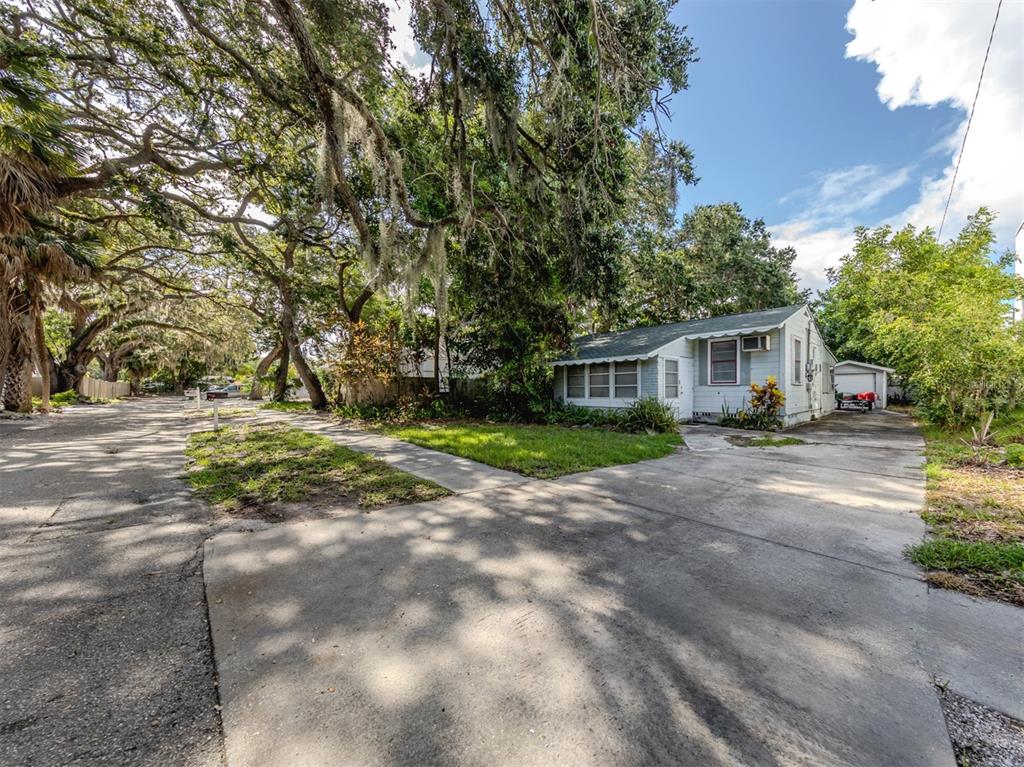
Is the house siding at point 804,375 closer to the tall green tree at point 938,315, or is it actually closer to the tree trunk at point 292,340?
A: the tall green tree at point 938,315

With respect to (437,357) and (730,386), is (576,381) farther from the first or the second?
(437,357)

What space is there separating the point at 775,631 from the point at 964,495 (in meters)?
4.18

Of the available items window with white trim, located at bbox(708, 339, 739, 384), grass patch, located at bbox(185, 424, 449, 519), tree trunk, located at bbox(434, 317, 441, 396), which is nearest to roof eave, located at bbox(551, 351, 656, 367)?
window with white trim, located at bbox(708, 339, 739, 384)

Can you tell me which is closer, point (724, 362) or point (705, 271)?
point (724, 362)

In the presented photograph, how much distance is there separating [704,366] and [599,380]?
10.3 feet

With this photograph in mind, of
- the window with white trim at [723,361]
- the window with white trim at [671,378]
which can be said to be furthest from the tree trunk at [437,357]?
the window with white trim at [723,361]

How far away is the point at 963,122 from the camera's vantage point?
7699mm

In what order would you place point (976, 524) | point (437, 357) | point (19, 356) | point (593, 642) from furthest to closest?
point (437, 357) < point (19, 356) < point (976, 524) < point (593, 642)

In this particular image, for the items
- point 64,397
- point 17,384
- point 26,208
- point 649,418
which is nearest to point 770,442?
point 649,418

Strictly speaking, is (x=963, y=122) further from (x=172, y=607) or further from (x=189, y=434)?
(x=189, y=434)

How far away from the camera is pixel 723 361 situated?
11977 millimetres

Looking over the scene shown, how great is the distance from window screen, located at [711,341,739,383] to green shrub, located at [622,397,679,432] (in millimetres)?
2891

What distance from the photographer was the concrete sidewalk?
489 centimetres

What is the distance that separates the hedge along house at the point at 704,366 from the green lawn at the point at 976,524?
5053 mm
